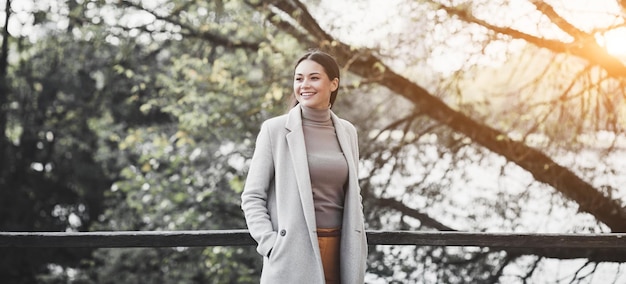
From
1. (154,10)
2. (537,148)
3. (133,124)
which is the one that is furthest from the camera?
(133,124)

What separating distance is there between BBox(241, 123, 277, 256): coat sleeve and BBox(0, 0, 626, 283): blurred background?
11.3 ft

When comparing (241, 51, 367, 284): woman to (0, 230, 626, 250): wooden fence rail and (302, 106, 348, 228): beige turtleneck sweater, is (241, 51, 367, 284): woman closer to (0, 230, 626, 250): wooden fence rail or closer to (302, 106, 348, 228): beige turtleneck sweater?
(302, 106, 348, 228): beige turtleneck sweater

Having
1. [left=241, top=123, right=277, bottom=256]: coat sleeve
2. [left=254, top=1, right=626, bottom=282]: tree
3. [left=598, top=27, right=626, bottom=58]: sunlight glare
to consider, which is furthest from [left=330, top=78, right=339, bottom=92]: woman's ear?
[left=598, top=27, right=626, bottom=58]: sunlight glare

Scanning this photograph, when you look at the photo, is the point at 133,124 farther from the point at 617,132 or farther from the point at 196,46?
the point at 617,132

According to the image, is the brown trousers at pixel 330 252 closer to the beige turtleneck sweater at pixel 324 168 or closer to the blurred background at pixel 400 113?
the beige turtleneck sweater at pixel 324 168

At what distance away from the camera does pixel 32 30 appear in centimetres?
1014

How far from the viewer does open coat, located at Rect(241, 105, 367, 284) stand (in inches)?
105

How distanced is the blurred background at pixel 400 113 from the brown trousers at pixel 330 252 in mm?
3217

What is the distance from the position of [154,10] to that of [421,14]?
3684mm

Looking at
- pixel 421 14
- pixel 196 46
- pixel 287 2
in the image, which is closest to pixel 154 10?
pixel 196 46

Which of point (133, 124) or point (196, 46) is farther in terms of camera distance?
point (133, 124)

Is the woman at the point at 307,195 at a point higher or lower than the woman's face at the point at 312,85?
lower

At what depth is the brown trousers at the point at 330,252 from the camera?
9.01ft

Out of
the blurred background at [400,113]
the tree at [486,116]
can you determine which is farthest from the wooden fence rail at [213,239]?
the tree at [486,116]
